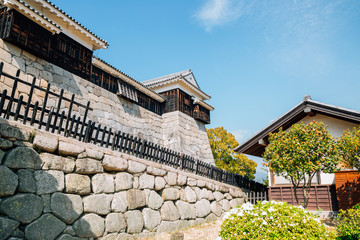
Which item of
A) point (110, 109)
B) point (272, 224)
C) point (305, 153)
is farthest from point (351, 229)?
point (110, 109)

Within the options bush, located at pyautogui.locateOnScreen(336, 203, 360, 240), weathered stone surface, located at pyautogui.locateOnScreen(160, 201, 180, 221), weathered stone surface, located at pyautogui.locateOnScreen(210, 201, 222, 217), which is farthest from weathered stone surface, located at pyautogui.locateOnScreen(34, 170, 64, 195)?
weathered stone surface, located at pyautogui.locateOnScreen(210, 201, 222, 217)

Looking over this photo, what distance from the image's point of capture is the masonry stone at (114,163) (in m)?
7.48

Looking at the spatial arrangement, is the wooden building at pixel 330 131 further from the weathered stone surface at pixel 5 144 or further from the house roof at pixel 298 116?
the weathered stone surface at pixel 5 144

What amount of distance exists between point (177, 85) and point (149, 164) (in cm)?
1273

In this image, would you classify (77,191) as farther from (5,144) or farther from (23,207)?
(5,144)

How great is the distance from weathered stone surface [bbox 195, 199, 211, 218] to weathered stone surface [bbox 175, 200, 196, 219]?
1.17 feet


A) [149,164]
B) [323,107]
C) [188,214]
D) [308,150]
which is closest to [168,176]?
[149,164]

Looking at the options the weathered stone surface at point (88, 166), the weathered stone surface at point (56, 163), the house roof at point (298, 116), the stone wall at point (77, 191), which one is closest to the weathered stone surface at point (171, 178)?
the stone wall at point (77, 191)

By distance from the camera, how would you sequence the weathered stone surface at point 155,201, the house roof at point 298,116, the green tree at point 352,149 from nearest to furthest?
the weathered stone surface at point 155,201 < the green tree at point 352,149 < the house roof at point 298,116

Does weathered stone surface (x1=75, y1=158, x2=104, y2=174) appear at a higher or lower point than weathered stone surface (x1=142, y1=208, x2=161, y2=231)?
higher

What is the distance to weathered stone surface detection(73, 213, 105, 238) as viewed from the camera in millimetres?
6320

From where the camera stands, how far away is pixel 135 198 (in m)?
8.05

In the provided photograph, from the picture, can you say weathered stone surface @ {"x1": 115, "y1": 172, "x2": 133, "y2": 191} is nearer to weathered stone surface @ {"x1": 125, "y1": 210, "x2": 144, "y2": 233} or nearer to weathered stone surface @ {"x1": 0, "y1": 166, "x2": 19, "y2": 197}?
weathered stone surface @ {"x1": 125, "y1": 210, "x2": 144, "y2": 233}

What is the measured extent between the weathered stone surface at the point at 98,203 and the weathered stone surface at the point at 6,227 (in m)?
1.71
